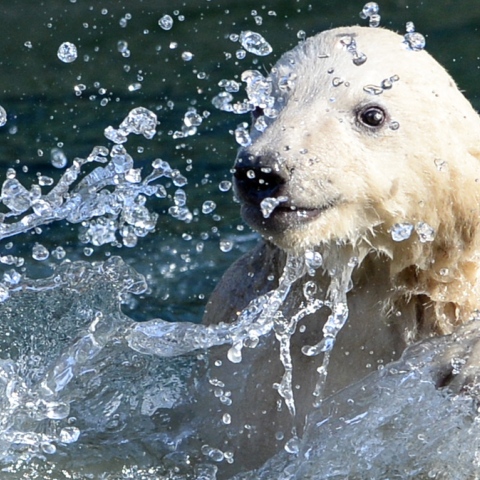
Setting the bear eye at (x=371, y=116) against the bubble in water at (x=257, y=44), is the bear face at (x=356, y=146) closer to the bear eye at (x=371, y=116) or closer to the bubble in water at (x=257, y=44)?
the bear eye at (x=371, y=116)

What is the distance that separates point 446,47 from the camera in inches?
284

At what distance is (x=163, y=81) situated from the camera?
7199mm

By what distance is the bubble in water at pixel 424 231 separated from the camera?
3.22 m

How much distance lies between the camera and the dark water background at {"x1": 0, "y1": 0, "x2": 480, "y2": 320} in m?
5.77

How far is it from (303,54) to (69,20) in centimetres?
475

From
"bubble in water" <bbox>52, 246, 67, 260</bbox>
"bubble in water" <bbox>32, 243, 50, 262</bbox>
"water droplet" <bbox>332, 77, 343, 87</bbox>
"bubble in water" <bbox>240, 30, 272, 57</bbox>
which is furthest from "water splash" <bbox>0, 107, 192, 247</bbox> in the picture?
"water droplet" <bbox>332, 77, 343, 87</bbox>

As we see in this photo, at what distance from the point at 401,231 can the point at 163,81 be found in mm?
4211

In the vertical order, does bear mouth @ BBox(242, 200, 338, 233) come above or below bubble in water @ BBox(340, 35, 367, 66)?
below

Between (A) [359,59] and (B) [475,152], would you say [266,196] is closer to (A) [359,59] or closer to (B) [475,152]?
(A) [359,59]

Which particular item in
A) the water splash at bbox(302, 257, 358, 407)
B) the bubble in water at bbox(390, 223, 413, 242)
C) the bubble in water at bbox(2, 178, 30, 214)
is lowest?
the bubble in water at bbox(2, 178, 30, 214)

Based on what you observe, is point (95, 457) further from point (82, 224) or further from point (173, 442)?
point (82, 224)

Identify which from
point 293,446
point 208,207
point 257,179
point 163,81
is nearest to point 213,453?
point 293,446

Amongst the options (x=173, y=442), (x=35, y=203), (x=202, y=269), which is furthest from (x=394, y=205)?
(x=202, y=269)

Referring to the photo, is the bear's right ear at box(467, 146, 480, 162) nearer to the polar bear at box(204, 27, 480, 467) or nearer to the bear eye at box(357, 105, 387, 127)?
the polar bear at box(204, 27, 480, 467)
